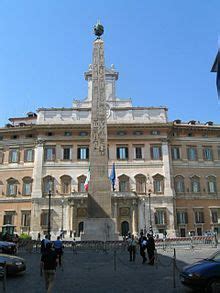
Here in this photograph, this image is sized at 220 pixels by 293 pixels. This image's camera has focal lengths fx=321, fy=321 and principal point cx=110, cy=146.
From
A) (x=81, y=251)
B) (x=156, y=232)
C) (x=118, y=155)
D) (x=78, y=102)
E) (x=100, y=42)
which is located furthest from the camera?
(x=78, y=102)

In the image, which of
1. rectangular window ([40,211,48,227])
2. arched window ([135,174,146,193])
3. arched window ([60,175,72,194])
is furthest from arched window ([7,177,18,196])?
arched window ([135,174,146,193])

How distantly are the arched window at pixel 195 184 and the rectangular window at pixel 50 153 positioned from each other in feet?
51.6

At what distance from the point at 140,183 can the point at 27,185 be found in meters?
12.5

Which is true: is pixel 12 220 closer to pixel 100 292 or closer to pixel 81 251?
pixel 81 251

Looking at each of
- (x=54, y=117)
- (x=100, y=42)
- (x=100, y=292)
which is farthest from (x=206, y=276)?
(x=54, y=117)

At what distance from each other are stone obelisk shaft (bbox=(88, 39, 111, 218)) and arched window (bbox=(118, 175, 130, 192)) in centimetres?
1501

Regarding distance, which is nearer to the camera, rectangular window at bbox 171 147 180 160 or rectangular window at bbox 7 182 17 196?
rectangular window at bbox 7 182 17 196

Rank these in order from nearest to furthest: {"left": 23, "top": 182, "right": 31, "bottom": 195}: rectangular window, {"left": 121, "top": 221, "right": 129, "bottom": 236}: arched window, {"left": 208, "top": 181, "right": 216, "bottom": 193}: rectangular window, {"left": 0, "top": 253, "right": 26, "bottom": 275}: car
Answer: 1. {"left": 0, "top": 253, "right": 26, "bottom": 275}: car
2. {"left": 121, "top": 221, "right": 129, "bottom": 236}: arched window
3. {"left": 23, "top": 182, "right": 31, "bottom": 195}: rectangular window
4. {"left": 208, "top": 181, "right": 216, "bottom": 193}: rectangular window

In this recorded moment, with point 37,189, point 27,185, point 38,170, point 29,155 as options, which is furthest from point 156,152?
point 27,185

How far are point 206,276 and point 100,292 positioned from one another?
2.14 meters

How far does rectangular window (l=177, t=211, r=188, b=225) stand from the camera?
3428 centimetres

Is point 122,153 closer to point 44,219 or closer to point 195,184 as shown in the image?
point 195,184

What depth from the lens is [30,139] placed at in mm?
37219

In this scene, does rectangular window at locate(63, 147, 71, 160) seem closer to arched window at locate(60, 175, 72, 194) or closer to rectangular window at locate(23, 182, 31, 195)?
arched window at locate(60, 175, 72, 194)
